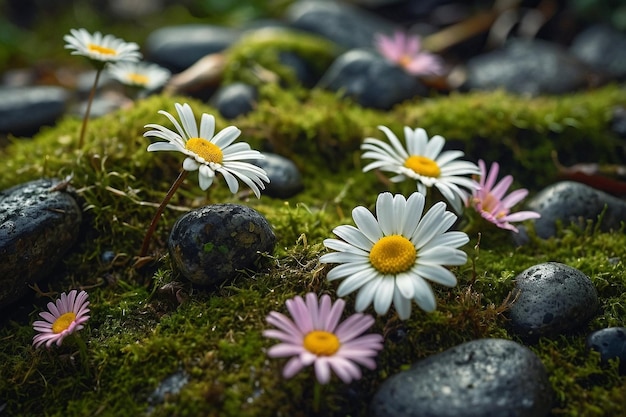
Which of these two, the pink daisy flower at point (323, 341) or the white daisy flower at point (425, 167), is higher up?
the white daisy flower at point (425, 167)

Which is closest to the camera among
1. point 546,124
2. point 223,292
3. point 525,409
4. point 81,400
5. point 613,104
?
point 525,409

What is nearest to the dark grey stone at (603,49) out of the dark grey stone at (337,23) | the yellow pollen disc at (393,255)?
the dark grey stone at (337,23)

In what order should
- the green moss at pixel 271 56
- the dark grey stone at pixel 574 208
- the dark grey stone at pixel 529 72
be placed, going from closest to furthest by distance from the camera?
the dark grey stone at pixel 574 208, the green moss at pixel 271 56, the dark grey stone at pixel 529 72

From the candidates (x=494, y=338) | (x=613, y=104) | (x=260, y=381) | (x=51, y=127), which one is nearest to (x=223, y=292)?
(x=260, y=381)

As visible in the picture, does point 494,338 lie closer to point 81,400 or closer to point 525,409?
point 525,409

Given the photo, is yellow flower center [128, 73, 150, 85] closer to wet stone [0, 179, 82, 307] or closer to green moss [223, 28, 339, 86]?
green moss [223, 28, 339, 86]

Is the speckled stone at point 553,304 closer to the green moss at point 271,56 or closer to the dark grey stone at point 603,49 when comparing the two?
the green moss at point 271,56

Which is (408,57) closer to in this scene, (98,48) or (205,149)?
(98,48)
